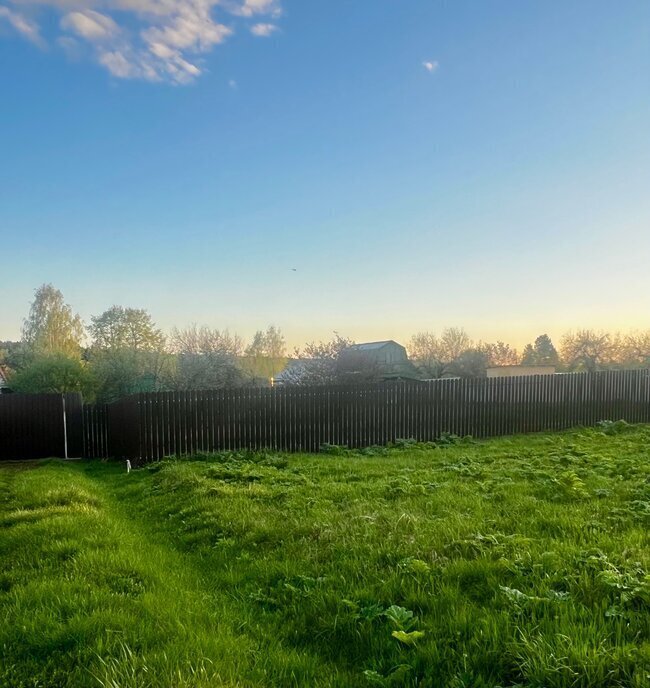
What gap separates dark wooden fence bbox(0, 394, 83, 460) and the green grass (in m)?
6.29

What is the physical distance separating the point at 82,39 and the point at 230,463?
902 centimetres

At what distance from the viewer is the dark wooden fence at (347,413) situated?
1002 cm

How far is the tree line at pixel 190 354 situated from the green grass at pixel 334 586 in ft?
51.4

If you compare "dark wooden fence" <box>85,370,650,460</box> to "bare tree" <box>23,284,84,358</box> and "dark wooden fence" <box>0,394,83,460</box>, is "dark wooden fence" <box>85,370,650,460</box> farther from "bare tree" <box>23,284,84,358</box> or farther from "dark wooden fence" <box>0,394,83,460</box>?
"bare tree" <box>23,284,84,358</box>

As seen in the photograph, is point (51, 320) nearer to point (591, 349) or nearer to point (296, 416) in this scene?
point (296, 416)

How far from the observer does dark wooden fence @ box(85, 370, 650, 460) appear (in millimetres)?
10023

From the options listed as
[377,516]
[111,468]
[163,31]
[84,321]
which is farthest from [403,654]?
[84,321]

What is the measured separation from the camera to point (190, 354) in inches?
914

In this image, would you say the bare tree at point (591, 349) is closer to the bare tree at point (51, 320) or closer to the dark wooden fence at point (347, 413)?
the dark wooden fence at point (347, 413)

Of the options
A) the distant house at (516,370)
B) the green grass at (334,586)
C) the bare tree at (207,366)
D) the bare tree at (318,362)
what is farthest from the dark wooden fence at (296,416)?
the distant house at (516,370)

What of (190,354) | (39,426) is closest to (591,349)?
(190,354)

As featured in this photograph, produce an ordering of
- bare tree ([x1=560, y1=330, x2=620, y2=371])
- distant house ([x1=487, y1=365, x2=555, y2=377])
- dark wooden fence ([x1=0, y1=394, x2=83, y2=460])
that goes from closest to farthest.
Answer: dark wooden fence ([x1=0, y1=394, x2=83, y2=460]) < bare tree ([x1=560, y1=330, x2=620, y2=371]) < distant house ([x1=487, y1=365, x2=555, y2=377])

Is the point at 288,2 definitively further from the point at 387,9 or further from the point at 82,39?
the point at 82,39

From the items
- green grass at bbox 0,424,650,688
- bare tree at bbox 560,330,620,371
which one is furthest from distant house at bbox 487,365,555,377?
green grass at bbox 0,424,650,688
